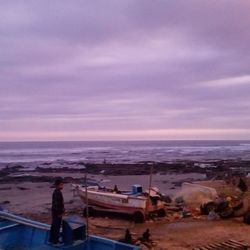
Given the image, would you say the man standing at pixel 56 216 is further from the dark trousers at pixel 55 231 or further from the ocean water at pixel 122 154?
the ocean water at pixel 122 154

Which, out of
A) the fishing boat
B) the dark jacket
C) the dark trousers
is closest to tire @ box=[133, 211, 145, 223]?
the fishing boat

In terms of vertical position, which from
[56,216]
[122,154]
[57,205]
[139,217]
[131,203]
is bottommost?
[139,217]

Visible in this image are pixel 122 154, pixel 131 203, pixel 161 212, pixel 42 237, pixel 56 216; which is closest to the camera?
pixel 56 216

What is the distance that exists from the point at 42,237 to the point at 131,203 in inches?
247

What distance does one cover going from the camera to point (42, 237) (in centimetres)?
1158

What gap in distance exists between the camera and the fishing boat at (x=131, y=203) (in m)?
17.1

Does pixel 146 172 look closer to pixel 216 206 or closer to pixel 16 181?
pixel 16 181

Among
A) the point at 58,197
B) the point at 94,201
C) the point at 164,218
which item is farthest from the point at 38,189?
the point at 58,197

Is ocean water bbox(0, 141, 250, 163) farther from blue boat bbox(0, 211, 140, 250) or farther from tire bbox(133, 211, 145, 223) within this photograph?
blue boat bbox(0, 211, 140, 250)

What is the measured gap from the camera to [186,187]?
20.9 m

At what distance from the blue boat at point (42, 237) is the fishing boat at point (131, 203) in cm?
464

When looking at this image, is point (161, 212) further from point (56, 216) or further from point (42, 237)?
point (56, 216)

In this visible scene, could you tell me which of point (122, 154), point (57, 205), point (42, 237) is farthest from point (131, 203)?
point (122, 154)

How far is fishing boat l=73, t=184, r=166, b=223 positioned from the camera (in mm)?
17125
